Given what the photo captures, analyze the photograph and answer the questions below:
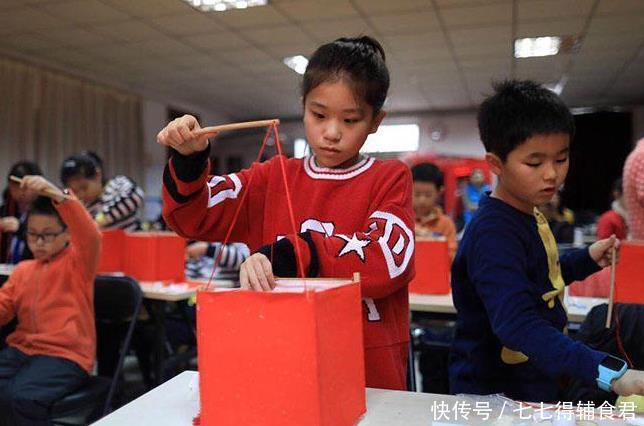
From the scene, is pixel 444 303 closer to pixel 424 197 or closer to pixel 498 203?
pixel 424 197

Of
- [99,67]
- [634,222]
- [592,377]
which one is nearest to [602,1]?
[634,222]

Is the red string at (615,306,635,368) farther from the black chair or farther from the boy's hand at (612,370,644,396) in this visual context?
the black chair

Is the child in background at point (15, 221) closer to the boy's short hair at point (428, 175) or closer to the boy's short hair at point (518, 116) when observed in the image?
the boy's short hair at point (428, 175)

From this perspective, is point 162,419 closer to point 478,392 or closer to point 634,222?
point 478,392

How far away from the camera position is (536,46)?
572 cm

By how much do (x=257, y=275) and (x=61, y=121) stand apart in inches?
258

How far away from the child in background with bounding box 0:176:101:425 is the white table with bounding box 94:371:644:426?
127 centimetres

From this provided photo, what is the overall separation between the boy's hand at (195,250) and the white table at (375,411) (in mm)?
2446

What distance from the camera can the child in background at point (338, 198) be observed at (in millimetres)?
879

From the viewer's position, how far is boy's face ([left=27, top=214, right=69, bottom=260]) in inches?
87.7

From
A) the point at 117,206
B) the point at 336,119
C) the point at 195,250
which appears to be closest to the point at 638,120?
the point at 195,250

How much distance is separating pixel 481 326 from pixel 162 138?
0.74 metres

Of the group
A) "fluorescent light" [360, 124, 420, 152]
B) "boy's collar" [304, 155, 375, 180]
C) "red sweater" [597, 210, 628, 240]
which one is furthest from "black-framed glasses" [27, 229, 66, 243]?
"fluorescent light" [360, 124, 420, 152]

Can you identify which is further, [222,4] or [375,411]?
[222,4]
